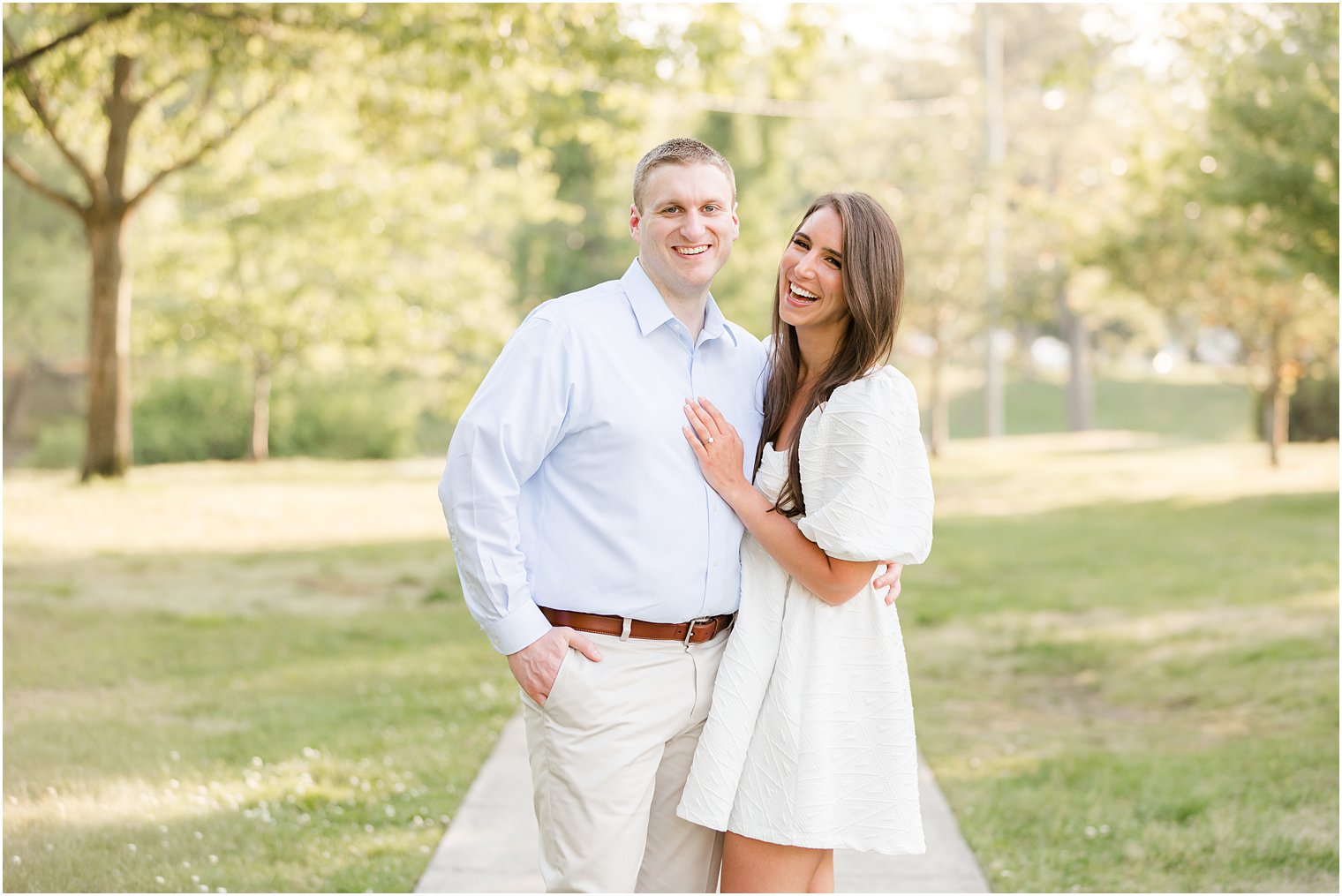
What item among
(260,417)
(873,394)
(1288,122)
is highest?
(1288,122)

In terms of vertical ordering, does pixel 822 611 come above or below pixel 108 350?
above

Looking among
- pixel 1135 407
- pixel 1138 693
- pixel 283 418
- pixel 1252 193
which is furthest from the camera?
pixel 1135 407

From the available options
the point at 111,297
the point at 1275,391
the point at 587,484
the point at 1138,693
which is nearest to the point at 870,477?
the point at 587,484

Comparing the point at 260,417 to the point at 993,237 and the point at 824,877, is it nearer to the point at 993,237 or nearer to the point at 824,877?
the point at 993,237

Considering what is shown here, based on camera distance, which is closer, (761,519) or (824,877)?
(761,519)

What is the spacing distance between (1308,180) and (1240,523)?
520 cm

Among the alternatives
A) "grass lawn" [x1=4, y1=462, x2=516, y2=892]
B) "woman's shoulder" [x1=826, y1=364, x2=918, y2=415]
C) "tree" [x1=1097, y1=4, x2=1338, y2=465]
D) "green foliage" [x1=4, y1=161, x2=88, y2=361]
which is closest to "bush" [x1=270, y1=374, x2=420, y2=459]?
"green foliage" [x1=4, y1=161, x2=88, y2=361]

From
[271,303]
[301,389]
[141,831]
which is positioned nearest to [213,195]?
[271,303]

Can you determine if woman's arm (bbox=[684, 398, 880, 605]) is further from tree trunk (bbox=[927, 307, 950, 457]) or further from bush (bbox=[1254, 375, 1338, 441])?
bush (bbox=[1254, 375, 1338, 441])

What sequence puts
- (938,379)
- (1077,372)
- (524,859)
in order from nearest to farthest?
(524,859) < (938,379) < (1077,372)

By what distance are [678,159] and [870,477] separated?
894 millimetres

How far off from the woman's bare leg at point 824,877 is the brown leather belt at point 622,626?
666 millimetres

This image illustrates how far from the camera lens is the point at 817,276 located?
10.5 feet

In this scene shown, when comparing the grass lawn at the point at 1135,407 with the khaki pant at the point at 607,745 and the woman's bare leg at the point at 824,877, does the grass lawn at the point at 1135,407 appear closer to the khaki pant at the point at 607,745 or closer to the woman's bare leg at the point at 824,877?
the woman's bare leg at the point at 824,877
